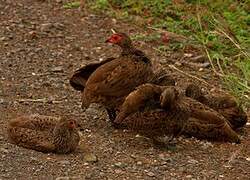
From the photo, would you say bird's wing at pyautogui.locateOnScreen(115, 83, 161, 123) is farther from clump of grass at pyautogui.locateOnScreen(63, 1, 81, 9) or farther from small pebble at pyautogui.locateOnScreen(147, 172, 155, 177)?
clump of grass at pyautogui.locateOnScreen(63, 1, 81, 9)

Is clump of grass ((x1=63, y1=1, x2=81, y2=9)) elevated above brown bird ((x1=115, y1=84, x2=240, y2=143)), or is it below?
below

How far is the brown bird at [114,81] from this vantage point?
23.1 ft

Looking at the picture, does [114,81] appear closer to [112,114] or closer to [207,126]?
[112,114]

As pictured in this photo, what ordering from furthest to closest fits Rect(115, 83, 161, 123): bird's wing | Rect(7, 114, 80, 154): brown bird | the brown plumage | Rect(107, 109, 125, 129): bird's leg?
Rect(107, 109, 125, 129): bird's leg < the brown plumage < Rect(115, 83, 161, 123): bird's wing < Rect(7, 114, 80, 154): brown bird

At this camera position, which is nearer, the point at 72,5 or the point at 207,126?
the point at 207,126

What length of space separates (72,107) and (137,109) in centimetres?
115

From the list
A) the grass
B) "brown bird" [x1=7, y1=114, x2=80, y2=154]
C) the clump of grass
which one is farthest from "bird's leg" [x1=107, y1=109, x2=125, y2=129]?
the clump of grass

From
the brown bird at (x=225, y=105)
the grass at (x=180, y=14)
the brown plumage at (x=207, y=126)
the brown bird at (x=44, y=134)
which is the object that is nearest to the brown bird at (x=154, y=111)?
the brown plumage at (x=207, y=126)

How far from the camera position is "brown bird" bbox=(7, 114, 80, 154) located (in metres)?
6.50

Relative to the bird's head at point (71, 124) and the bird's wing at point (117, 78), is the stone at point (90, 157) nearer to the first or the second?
the bird's head at point (71, 124)

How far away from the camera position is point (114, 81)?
23.1 ft

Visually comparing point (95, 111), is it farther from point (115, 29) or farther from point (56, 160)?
point (115, 29)

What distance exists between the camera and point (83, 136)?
22.8 ft

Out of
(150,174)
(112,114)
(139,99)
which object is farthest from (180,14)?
(150,174)
